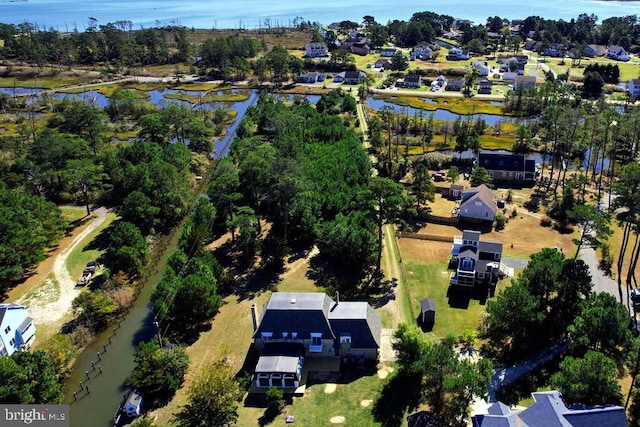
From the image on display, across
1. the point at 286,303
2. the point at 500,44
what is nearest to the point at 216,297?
the point at 286,303

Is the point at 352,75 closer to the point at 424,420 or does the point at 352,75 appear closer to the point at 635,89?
the point at 635,89

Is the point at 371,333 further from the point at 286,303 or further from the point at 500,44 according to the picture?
the point at 500,44

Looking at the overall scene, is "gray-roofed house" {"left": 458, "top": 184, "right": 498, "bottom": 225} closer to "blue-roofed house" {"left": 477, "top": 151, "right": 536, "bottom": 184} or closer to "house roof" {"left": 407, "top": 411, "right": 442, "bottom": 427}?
"blue-roofed house" {"left": 477, "top": 151, "right": 536, "bottom": 184}

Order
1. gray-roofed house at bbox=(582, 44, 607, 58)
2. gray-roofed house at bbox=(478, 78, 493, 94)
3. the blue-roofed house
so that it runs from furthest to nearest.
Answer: gray-roofed house at bbox=(582, 44, 607, 58) < gray-roofed house at bbox=(478, 78, 493, 94) < the blue-roofed house

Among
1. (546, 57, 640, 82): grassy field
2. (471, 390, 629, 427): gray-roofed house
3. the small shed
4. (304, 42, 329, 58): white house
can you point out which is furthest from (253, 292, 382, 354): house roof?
(304, 42, 329, 58): white house

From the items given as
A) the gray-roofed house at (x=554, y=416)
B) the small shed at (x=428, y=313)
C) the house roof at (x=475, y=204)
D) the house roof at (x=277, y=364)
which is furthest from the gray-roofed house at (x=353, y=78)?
the gray-roofed house at (x=554, y=416)

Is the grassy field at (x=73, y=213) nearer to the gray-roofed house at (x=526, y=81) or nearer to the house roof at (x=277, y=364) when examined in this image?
the house roof at (x=277, y=364)
